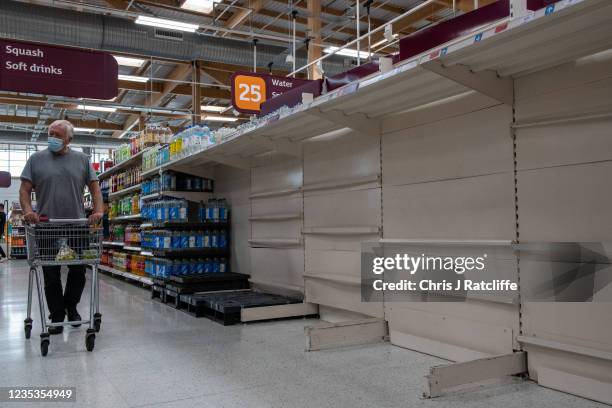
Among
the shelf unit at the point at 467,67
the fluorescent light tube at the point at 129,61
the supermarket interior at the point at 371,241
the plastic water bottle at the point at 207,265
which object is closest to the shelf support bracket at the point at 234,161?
the supermarket interior at the point at 371,241

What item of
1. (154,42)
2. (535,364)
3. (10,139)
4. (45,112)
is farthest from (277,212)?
(10,139)

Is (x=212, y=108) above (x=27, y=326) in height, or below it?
above

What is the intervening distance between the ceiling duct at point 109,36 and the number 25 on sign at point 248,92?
1.95 metres

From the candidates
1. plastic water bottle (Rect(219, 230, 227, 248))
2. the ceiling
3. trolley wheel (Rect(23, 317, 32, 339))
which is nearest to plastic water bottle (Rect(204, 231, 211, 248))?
plastic water bottle (Rect(219, 230, 227, 248))

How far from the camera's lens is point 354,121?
405 centimetres

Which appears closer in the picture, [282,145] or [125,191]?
[282,145]

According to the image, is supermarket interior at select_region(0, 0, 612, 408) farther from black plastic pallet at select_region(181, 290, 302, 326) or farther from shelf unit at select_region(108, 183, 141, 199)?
shelf unit at select_region(108, 183, 141, 199)

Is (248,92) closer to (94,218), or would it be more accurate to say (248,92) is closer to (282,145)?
(282,145)

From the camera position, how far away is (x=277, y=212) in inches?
224

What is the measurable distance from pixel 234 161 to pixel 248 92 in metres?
2.09

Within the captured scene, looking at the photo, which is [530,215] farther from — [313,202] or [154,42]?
[154,42]

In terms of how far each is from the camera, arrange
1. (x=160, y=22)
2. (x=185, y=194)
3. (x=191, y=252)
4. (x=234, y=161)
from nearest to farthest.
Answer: (x=234, y=161), (x=191, y=252), (x=185, y=194), (x=160, y=22)

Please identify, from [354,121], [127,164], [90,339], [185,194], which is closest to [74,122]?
[127,164]

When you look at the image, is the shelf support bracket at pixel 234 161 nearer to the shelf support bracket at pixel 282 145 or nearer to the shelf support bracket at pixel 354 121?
the shelf support bracket at pixel 282 145
